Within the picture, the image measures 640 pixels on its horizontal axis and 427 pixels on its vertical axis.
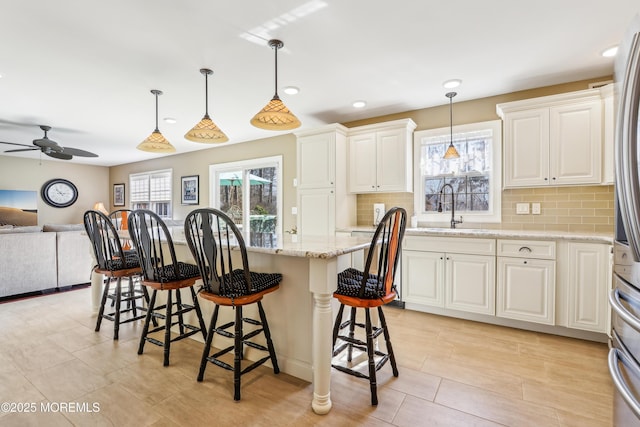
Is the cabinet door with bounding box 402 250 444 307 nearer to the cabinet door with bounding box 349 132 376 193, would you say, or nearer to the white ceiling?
the cabinet door with bounding box 349 132 376 193

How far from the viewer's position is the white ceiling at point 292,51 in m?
1.95

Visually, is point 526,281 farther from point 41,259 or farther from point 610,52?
point 41,259

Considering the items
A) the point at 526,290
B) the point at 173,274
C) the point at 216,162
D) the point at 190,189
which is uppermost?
the point at 216,162

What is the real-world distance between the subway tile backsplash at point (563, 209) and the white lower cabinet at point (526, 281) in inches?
24.3

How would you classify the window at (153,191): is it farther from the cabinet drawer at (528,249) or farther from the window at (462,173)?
the cabinet drawer at (528,249)

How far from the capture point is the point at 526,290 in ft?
8.97

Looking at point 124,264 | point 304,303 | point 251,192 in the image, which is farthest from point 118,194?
→ point 304,303

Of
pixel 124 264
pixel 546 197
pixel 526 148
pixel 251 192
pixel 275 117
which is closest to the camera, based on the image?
pixel 275 117

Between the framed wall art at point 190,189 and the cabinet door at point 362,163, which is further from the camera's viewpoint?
the framed wall art at point 190,189

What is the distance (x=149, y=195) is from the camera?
707 cm

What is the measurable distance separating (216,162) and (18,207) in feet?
15.6

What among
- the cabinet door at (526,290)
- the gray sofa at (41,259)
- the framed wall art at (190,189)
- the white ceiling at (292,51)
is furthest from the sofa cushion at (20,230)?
the cabinet door at (526,290)

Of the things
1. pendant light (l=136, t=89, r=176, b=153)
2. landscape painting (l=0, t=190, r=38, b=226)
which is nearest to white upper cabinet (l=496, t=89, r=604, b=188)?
pendant light (l=136, t=89, r=176, b=153)

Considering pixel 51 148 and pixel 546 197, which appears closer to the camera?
pixel 546 197
